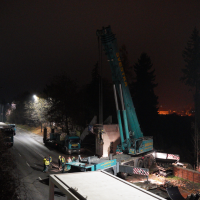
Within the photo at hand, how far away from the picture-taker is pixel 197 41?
100 feet

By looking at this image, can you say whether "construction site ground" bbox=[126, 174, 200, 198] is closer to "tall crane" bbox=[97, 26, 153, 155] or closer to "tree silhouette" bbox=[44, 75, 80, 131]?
"tall crane" bbox=[97, 26, 153, 155]

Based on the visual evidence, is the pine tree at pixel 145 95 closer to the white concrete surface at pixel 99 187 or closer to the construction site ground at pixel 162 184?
the construction site ground at pixel 162 184

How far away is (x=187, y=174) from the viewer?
1463 cm

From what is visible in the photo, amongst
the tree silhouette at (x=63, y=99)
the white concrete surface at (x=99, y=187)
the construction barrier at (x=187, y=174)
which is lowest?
the construction barrier at (x=187, y=174)

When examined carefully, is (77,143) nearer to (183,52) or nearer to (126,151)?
(126,151)

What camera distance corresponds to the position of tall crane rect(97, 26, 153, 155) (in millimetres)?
15641

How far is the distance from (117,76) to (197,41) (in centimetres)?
2058

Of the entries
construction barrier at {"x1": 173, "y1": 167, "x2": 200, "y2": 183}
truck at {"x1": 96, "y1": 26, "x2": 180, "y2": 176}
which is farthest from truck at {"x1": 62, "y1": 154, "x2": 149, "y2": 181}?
construction barrier at {"x1": 173, "y1": 167, "x2": 200, "y2": 183}

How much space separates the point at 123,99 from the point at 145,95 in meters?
17.7

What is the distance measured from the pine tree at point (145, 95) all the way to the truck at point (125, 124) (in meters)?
13.2

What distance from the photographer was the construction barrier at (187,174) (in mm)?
13906

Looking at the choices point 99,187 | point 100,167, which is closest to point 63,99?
point 100,167

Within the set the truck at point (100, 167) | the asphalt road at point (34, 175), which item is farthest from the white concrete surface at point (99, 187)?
the truck at point (100, 167)

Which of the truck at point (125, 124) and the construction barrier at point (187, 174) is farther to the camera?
the truck at point (125, 124)
